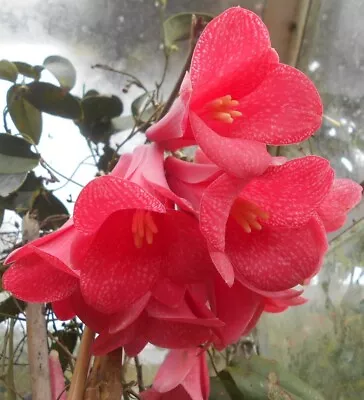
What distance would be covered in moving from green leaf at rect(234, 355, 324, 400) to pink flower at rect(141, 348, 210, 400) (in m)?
0.16

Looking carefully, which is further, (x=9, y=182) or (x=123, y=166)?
(x=9, y=182)

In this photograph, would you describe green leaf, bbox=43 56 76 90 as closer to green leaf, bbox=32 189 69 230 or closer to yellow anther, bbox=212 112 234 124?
green leaf, bbox=32 189 69 230

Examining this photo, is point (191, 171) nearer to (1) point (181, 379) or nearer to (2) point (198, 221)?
(2) point (198, 221)

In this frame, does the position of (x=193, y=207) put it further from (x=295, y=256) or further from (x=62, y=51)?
(x=62, y=51)

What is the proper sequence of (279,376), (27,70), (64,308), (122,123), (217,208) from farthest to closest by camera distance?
(122,123) < (27,70) < (279,376) < (64,308) < (217,208)

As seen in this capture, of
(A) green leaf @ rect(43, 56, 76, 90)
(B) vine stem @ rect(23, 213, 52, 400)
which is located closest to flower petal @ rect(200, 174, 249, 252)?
(B) vine stem @ rect(23, 213, 52, 400)

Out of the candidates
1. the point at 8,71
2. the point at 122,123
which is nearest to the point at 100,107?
the point at 122,123

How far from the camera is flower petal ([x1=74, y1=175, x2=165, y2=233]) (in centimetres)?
28

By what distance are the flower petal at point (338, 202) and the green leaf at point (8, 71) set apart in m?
0.54

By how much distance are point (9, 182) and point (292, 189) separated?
1.51 ft

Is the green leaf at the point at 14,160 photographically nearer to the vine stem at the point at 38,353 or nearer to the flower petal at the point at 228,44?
the vine stem at the point at 38,353

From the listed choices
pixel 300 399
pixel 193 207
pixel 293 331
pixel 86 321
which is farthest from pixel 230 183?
pixel 293 331

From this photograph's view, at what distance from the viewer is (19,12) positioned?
99cm

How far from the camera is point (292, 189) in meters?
0.33
